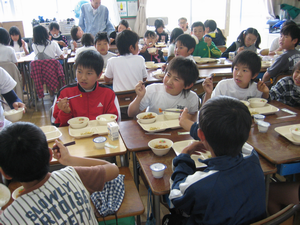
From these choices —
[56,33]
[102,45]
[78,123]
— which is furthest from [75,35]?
[78,123]

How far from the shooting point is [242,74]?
208 cm

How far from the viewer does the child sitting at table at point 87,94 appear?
1.89m

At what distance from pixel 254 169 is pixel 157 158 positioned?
563 millimetres

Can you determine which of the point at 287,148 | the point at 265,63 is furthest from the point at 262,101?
the point at 265,63

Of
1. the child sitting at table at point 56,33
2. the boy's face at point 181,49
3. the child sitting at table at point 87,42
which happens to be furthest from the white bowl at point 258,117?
the child sitting at table at point 56,33

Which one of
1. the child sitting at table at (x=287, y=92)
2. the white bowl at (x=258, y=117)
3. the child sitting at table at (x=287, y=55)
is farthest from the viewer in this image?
the child sitting at table at (x=287, y=55)

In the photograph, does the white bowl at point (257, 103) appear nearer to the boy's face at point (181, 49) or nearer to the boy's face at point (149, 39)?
the boy's face at point (181, 49)

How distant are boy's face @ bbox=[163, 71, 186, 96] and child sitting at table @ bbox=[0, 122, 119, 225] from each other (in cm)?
125

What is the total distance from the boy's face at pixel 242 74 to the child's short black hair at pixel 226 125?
1284 millimetres

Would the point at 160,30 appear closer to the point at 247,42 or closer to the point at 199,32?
the point at 199,32

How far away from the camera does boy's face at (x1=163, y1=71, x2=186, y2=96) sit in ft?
6.38

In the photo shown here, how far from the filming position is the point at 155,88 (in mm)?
2053

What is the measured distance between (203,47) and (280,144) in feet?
10.1

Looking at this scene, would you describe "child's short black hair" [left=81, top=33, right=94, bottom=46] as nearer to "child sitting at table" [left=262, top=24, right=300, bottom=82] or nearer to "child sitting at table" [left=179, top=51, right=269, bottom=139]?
"child sitting at table" [left=179, top=51, right=269, bottom=139]
